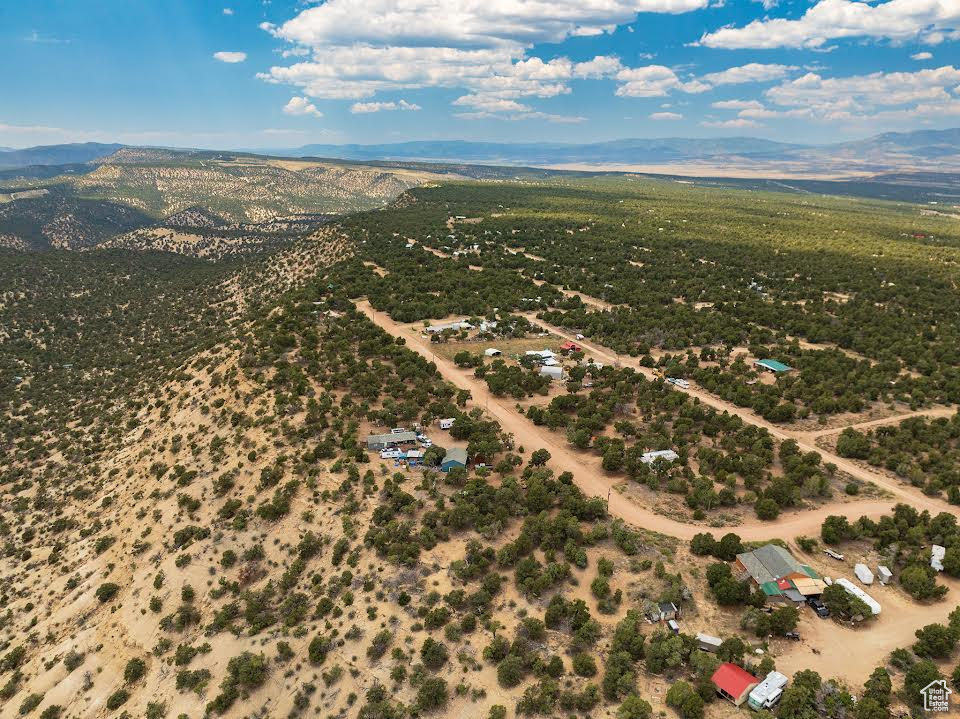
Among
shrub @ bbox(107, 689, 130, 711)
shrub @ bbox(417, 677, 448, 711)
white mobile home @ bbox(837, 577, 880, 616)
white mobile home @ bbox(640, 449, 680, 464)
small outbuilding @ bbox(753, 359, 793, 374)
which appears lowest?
shrub @ bbox(107, 689, 130, 711)

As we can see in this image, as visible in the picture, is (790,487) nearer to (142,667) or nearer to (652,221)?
(142,667)

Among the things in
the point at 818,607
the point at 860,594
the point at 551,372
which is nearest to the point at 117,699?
the point at 818,607

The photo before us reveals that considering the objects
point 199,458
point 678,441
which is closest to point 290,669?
point 199,458

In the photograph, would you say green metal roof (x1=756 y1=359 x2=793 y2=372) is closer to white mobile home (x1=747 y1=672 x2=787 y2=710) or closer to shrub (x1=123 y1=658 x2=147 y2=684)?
white mobile home (x1=747 y1=672 x2=787 y2=710)

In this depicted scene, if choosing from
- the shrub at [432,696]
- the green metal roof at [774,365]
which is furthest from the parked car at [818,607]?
the green metal roof at [774,365]

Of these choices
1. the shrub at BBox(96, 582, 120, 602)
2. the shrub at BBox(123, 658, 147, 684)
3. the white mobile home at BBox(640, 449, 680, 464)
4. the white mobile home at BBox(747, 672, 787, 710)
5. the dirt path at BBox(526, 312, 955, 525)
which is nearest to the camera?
the white mobile home at BBox(747, 672, 787, 710)

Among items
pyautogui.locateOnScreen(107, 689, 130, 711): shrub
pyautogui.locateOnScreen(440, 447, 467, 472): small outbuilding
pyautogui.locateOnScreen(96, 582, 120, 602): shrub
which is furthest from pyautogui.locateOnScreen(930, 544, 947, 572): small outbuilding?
pyautogui.locateOnScreen(96, 582, 120, 602): shrub
